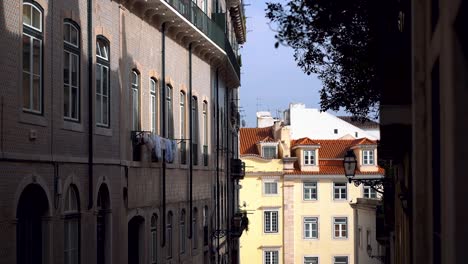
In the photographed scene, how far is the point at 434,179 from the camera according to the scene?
29.7 ft

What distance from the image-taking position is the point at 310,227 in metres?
66.2

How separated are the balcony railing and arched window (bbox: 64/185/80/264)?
27.6ft

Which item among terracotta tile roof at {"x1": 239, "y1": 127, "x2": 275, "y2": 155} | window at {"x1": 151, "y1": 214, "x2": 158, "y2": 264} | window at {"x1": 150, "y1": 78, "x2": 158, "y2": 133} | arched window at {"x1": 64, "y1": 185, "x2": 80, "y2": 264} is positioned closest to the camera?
arched window at {"x1": 64, "y1": 185, "x2": 80, "y2": 264}

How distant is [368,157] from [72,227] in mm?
50308

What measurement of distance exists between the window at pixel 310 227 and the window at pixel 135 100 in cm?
4380

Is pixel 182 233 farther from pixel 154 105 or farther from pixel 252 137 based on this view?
pixel 252 137

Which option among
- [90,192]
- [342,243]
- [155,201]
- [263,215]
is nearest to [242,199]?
[263,215]

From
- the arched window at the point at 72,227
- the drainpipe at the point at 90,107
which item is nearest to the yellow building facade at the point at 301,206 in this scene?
the drainpipe at the point at 90,107

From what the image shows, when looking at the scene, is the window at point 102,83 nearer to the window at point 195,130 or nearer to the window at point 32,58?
the window at point 32,58

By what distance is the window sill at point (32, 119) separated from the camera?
579 inches

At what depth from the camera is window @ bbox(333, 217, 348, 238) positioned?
6588 centimetres

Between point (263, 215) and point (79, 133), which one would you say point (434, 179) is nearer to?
point (79, 133)

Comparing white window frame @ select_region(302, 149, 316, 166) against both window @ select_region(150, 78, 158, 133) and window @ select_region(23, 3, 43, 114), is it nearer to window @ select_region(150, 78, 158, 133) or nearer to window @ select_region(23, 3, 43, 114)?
window @ select_region(150, 78, 158, 133)

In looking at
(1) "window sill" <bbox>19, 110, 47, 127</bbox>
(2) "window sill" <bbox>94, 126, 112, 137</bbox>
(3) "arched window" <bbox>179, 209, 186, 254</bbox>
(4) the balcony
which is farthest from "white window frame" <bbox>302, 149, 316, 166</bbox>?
(1) "window sill" <bbox>19, 110, 47, 127</bbox>
